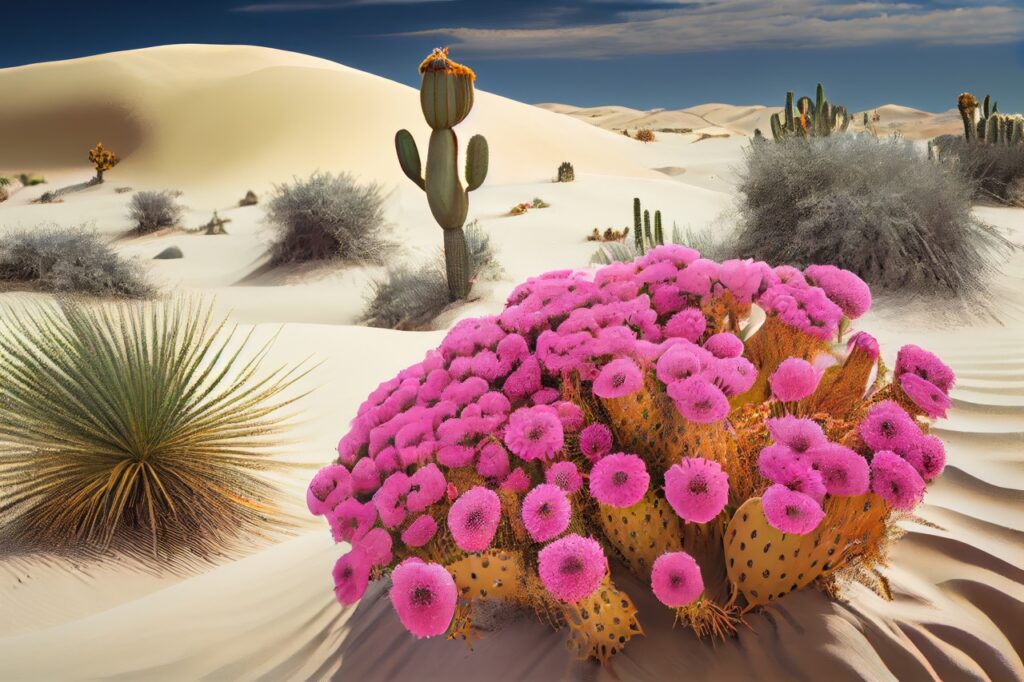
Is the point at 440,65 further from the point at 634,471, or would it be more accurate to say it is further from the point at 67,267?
the point at 634,471

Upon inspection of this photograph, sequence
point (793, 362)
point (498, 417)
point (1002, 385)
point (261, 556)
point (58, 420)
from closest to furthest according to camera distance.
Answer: point (793, 362), point (498, 417), point (261, 556), point (58, 420), point (1002, 385)

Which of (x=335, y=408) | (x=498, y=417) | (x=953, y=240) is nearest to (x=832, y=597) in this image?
(x=498, y=417)

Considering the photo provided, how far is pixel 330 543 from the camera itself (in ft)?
10.2

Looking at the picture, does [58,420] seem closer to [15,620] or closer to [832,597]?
[15,620]

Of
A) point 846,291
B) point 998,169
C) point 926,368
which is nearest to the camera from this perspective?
point 926,368

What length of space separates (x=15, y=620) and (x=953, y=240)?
26.1 ft

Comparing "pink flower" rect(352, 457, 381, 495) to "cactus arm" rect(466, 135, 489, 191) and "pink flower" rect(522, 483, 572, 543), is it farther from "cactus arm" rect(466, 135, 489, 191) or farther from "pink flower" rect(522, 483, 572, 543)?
"cactus arm" rect(466, 135, 489, 191)

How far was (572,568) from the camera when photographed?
1646 mm

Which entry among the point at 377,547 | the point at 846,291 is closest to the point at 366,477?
the point at 377,547

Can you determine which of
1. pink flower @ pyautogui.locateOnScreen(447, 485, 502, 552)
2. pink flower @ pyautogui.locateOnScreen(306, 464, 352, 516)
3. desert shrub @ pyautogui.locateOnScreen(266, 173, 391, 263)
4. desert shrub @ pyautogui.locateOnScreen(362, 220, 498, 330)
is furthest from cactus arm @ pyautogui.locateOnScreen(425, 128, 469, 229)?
pink flower @ pyautogui.locateOnScreen(447, 485, 502, 552)

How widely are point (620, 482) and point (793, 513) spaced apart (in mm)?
385

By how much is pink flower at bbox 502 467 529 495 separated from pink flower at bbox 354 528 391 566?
33 cm

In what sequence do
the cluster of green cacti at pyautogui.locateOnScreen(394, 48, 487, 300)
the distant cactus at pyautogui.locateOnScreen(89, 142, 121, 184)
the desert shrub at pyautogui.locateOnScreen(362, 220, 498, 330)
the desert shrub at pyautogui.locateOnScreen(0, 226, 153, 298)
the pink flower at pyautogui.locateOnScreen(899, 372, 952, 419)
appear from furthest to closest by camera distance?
the distant cactus at pyautogui.locateOnScreen(89, 142, 121, 184), the desert shrub at pyautogui.locateOnScreen(0, 226, 153, 298), the desert shrub at pyautogui.locateOnScreen(362, 220, 498, 330), the cluster of green cacti at pyautogui.locateOnScreen(394, 48, 487, 300), the pink flower at pyautogui.locateOnScreen(899, 372, 952, 419)

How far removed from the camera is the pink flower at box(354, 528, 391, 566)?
1.95m
